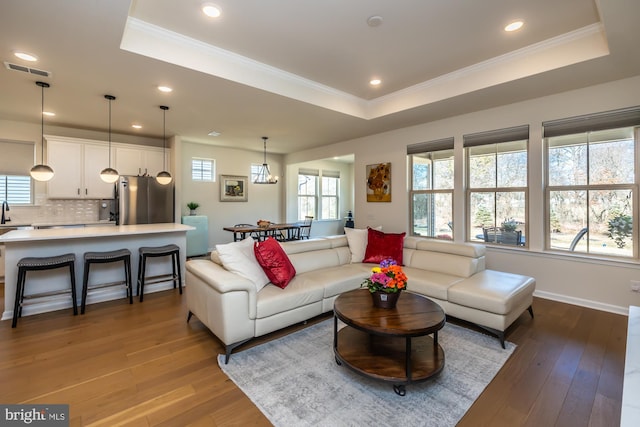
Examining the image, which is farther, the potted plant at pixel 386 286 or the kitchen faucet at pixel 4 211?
the kitchen faucet at pixel 4 211

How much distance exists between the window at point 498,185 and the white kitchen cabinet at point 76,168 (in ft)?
21.5

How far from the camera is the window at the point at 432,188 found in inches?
195

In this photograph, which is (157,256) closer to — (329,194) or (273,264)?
(273,264)

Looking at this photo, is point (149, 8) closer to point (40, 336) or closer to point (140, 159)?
point (40, 336)

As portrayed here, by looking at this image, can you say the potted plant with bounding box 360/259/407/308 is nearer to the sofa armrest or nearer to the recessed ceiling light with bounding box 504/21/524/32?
the sofa armrest

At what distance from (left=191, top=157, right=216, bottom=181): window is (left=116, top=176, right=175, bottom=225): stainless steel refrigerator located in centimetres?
102

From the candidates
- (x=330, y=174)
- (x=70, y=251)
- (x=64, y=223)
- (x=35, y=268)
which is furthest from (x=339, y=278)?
(x=330, y=174)

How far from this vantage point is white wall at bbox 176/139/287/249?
6797 mm

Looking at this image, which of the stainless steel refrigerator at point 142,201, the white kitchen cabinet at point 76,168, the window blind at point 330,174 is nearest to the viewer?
the white kitchen cabinet at point 76,168

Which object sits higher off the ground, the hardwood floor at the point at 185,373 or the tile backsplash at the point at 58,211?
the tile backsplash at the point at 58,211

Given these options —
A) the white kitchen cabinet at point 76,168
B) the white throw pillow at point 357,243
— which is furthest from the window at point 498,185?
the white kitchen cabinet at point 76,168

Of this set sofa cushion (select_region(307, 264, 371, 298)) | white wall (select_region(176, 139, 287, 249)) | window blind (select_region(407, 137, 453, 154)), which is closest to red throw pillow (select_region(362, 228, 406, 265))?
sofa cushion (select_region(307, 264, 371, 298))

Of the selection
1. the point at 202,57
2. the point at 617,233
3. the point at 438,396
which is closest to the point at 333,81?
the point at 202,57

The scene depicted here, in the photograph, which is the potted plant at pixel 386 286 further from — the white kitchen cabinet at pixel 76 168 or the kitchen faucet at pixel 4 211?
the kitchen faucet at pixel 4 211
